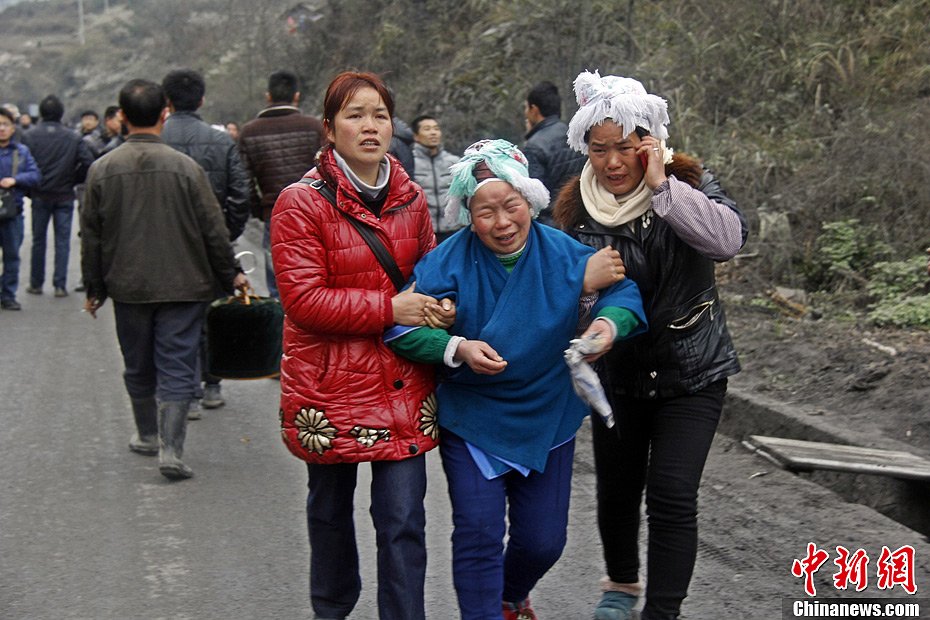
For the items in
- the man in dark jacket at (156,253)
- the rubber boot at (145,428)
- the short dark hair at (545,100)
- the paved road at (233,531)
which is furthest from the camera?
the short dark hair at (545,100)

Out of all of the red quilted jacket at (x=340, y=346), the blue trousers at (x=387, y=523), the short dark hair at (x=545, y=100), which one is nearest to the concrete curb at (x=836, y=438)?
the short dark hair at (x=545, y=100)

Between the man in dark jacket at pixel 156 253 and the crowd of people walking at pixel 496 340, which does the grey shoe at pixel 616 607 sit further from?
the man in dark jacket at pixel 156 253

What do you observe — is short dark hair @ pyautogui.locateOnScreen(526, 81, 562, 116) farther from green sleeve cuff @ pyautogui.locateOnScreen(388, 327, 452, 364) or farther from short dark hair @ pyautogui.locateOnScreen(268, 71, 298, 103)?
green sleeve cuff @ pyautogui.locateOnScreen(388, 327, 452, 364)

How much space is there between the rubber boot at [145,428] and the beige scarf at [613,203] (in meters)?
3.58

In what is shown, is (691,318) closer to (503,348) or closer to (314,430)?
(503,348)

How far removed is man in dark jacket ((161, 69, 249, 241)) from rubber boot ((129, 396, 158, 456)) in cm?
152

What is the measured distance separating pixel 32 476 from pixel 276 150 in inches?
132

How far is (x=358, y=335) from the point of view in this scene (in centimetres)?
392

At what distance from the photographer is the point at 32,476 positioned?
675 cm

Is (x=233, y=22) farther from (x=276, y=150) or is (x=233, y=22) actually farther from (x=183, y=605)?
(x=183, y=605)

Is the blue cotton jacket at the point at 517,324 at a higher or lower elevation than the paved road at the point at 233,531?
higher

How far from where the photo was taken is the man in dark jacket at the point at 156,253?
651cm

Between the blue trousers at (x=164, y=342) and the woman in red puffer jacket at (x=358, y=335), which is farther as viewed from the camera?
the blue trousers at (x=164, y=342)

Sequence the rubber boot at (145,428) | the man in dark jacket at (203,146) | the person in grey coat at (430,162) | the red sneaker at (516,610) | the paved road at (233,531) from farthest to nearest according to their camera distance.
Answer: the person in grey coat at (430,162) < the man in dark jacket at (203,146) < the rubber boot at (145,428) < the paved road at (233,531) < the red sneaker at (516,610)
